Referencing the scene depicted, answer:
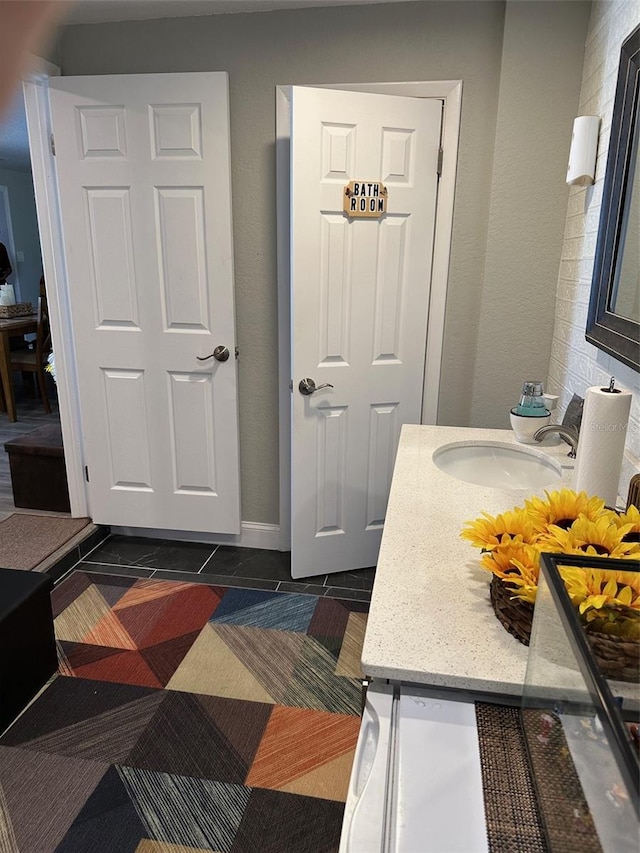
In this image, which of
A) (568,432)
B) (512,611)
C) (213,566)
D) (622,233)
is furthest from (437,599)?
(213,566)

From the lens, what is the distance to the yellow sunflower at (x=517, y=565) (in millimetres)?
869

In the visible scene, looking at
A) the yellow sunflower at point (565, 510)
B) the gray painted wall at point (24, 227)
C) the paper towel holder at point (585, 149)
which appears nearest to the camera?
the yellow sunflower at point (565, 510)

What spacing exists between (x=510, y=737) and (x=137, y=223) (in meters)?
2.40

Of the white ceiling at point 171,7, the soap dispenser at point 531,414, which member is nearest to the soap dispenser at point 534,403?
the soap dispenser at point 531,414

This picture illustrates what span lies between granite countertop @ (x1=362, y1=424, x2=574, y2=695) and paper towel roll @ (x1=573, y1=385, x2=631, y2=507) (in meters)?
0.19

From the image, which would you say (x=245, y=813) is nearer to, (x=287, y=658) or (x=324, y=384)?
(x=287, y=658)

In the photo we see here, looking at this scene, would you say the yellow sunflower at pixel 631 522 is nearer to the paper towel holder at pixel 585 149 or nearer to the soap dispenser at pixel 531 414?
the soap dispenser at pixel 531 414

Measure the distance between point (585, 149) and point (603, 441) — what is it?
1.08 m

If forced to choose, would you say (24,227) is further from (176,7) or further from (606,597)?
(606,597)

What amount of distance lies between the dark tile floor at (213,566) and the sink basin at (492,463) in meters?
0.94

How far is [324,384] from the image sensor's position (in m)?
2.52

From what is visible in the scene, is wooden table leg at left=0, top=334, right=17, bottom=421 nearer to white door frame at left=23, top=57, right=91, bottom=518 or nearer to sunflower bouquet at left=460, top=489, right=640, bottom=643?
white door frame at left=23, top=57, right=91, bottom=518

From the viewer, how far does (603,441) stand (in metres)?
1.26

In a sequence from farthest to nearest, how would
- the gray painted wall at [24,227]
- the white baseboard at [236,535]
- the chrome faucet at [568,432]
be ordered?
the gray painted wall at [24,227] → the white baseboard at [236,535] → the chrome faucet at [568,432]
